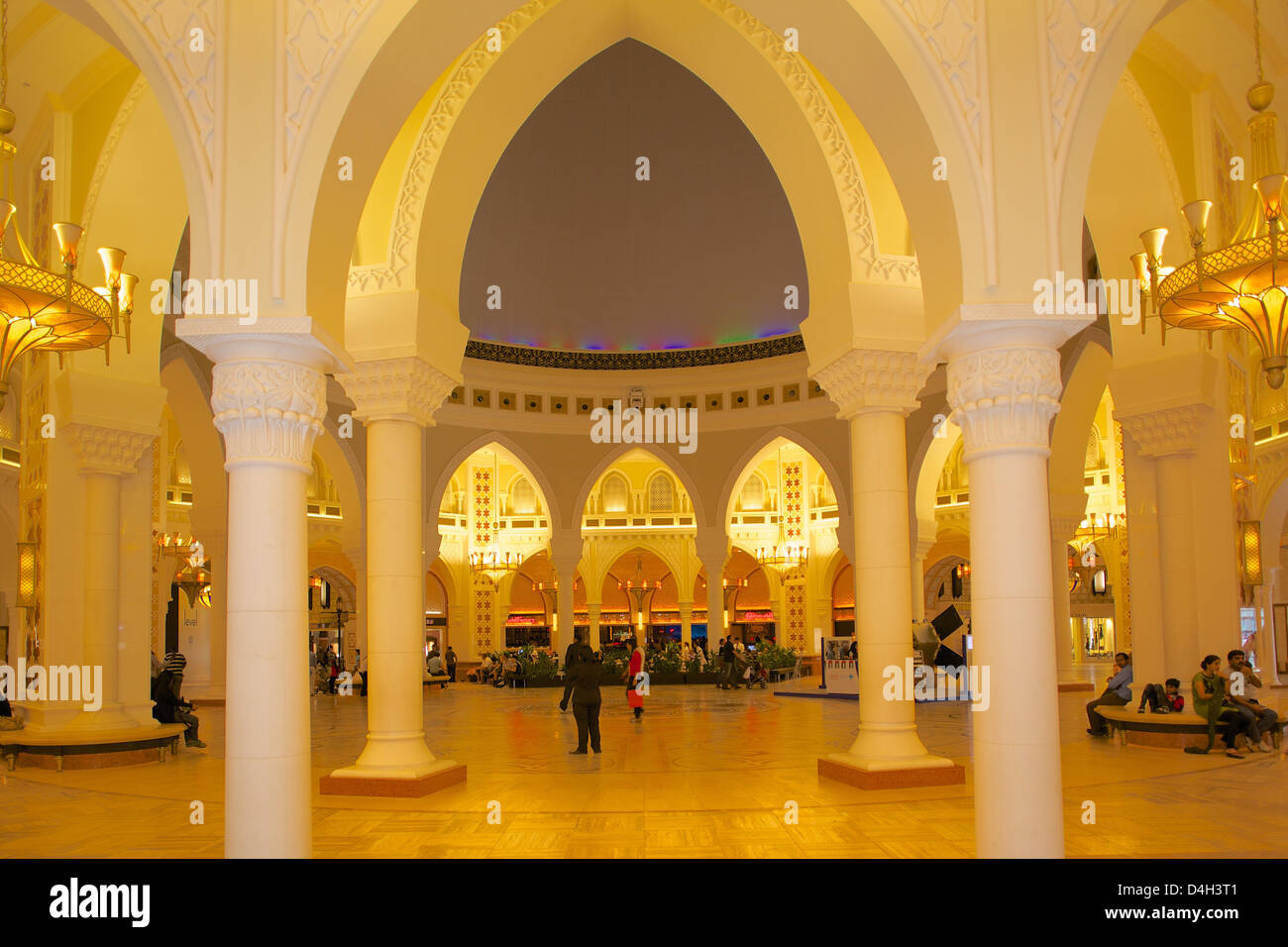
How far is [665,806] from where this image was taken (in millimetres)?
7867

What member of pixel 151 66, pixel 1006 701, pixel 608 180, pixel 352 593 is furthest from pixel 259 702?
pixel 352 593

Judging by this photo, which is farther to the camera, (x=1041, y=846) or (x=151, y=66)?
(x=151, y=66)

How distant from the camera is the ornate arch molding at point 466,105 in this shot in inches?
336

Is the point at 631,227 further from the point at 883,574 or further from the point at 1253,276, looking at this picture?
the point at 1253,276

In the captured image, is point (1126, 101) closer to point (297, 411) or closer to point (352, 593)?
point (297, 411)

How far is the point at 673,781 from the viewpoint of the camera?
29.8 ft

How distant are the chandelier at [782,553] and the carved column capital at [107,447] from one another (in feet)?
73.2

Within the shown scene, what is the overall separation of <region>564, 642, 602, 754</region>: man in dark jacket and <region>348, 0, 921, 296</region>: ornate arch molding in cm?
446

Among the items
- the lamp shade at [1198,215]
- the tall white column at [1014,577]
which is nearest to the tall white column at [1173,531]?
the lamp shade at [1198,215]

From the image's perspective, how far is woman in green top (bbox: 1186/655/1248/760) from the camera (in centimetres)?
977

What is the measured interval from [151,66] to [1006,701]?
217 inches

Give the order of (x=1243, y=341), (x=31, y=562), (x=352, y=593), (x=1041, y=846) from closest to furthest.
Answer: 1. (x=1041, y=846)
2. (x=31, y=562)
3. (x=1243, y=341)
4. (x=352, y=593)

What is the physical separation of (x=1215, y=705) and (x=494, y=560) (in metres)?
22.9

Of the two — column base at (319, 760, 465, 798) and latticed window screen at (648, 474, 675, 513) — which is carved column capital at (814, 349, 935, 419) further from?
latticed window screen at (648, 474, 675, 513)
